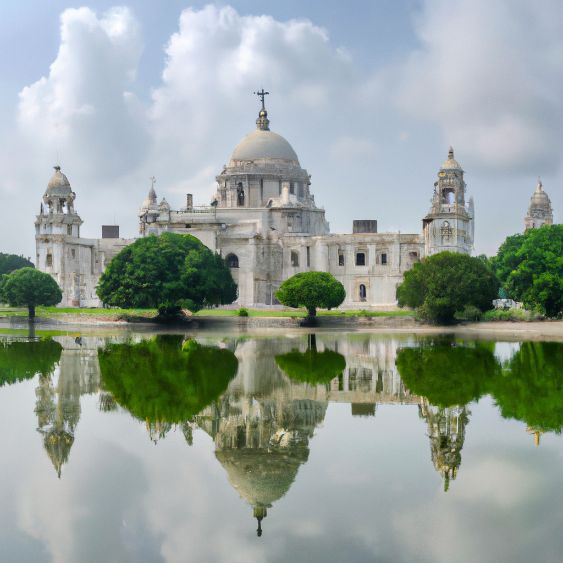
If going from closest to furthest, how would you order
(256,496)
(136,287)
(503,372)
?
1. (256,496)
2. (503,372)
3. (136,287)

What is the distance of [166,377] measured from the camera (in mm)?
22719

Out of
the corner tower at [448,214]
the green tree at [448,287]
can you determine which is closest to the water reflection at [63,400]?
the green tree at [448,287]

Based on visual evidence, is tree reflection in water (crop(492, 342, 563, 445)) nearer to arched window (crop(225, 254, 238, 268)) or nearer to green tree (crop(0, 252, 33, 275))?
arched window (crop(225, 254, 238, 268))

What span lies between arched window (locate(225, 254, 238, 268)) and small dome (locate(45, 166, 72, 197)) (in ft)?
52.7

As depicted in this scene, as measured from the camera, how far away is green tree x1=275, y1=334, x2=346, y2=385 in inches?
906

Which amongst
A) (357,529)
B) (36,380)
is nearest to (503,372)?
(36,380)

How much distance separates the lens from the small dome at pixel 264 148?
257 ft

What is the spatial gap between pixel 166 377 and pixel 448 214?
1853 inches

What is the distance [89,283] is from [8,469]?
6391 cm

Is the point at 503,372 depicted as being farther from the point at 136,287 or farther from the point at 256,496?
the point at 136,287

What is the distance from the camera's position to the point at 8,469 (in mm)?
12594

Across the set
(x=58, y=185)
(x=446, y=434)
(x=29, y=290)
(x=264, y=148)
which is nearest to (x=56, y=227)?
(x=58, y=185)

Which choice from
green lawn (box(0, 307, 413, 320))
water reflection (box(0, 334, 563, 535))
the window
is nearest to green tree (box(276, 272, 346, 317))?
green lawn (box(0, 307, 413, 320))

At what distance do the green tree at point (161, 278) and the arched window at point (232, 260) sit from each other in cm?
1265
